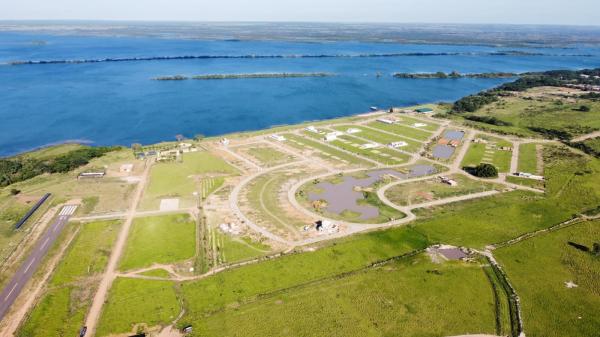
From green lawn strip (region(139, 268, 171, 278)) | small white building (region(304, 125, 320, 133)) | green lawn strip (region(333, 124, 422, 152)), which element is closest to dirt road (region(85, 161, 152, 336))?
green lawn strip (region(139, 268, 171, 278))

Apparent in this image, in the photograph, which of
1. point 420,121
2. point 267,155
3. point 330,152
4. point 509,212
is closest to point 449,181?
point 509,212

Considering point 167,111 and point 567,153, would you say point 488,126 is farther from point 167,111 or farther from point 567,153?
point 167,111

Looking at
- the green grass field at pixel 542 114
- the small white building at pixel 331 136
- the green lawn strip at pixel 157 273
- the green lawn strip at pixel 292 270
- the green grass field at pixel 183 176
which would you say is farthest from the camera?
the green grass field at pixel 542 114

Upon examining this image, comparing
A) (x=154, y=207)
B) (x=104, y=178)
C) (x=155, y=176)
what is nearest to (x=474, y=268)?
(x=154, y=207)

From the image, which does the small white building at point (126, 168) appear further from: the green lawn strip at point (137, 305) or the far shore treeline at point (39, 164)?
the green lawn strip at point (137, 305)

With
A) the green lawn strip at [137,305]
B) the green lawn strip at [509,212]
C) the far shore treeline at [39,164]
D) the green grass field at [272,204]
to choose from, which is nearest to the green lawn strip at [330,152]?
the green grass field at [272,204]

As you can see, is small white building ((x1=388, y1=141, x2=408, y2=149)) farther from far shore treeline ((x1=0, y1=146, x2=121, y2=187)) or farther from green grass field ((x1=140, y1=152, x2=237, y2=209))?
far shore treeline ((x1=0, y1=146, x2=121, y2=187))
